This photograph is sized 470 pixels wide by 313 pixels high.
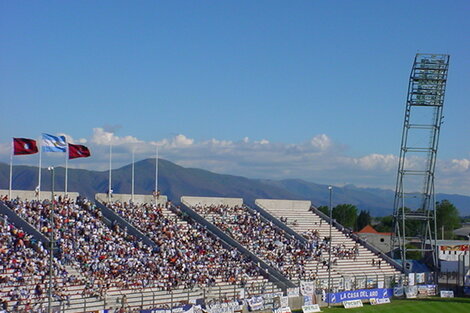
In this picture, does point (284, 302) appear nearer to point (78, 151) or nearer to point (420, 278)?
point (78, 151)

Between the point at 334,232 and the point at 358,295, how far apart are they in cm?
1793

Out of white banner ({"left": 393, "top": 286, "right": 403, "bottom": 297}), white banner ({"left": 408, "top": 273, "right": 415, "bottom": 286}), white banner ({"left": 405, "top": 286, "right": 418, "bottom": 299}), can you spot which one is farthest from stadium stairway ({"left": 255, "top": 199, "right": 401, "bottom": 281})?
white banner ({"left": 405, "top": 286, "right": 418, "bottom": 299})

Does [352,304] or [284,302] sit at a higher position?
[284,302]

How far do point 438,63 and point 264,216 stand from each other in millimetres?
22718

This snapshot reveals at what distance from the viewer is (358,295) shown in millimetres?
58406

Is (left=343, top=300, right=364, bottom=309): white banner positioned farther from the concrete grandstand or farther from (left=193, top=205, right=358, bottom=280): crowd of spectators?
(left=193, top=205, right=358, bottom=280): crowd of spectators

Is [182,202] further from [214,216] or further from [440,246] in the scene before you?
[440,246]

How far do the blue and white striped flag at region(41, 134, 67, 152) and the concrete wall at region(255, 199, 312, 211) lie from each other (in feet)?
83.9

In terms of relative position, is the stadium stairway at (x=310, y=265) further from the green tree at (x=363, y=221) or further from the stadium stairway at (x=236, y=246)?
the green tree at (x=363, y=221)

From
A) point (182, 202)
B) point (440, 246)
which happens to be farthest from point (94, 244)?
point (440, 246)

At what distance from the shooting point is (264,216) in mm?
73938

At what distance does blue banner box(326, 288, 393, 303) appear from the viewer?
56969 mm

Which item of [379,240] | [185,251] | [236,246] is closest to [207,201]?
[236,246]

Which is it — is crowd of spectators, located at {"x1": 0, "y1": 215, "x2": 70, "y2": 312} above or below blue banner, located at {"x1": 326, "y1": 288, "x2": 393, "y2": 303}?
above
